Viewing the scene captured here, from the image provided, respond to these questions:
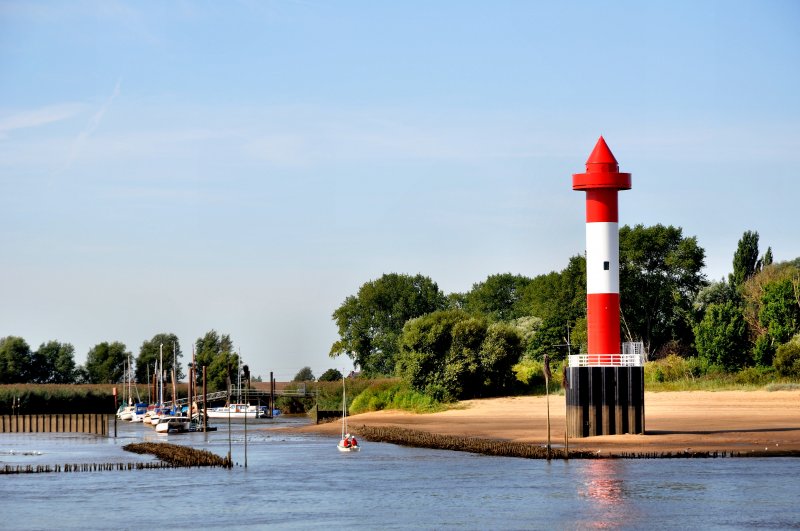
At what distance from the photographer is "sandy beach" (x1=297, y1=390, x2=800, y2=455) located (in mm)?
62656

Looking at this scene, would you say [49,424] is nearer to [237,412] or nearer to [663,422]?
[237,412]

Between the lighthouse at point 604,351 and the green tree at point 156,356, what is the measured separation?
11893cm

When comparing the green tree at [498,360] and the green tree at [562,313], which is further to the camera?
the green tree at [562,313]

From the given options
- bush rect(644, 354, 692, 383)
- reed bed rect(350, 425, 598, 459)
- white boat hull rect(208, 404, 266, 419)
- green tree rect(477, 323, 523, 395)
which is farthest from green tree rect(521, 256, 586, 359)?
white boat hull rect(208, 404, 266, 419)

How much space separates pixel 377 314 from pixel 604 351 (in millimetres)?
86029

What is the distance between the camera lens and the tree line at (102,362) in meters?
166

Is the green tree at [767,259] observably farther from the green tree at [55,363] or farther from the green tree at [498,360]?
the green tree at [55,363]

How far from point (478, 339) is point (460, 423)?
11.4m

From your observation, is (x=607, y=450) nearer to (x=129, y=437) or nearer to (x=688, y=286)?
(x=129, y=437)

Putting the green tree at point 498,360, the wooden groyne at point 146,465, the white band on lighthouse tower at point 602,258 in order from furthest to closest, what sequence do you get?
the green tree at point 498,360 < the wooden groyne at point 146,465 < the white band on lighthouse tower at point 602,258

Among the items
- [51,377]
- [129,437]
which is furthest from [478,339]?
[51,377]

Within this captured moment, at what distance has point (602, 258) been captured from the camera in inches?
2448

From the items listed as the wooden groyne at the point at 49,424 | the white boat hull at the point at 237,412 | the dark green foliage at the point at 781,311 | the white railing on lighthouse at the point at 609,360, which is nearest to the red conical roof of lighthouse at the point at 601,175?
the white railing on lighthouse at the point at 609,360

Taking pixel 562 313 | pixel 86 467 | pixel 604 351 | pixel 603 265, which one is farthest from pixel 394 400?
pixel 603 265
